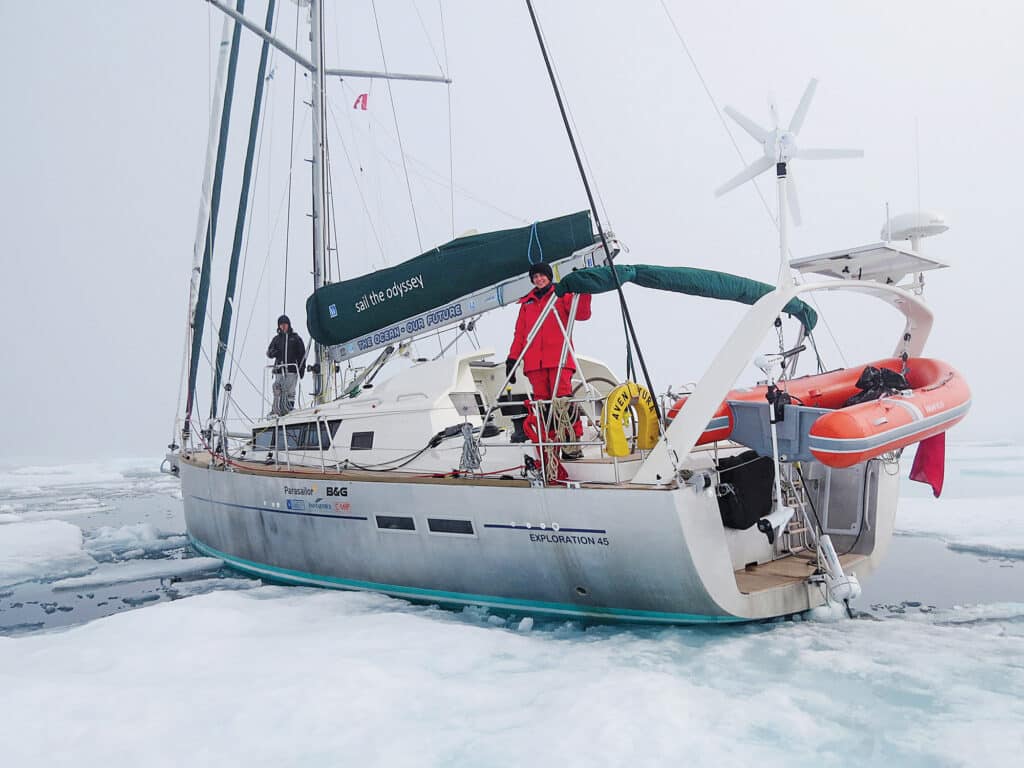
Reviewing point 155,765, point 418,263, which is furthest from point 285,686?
point 418,263

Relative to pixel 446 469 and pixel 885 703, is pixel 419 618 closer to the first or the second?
pixel 446 469

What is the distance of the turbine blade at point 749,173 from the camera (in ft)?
16.8

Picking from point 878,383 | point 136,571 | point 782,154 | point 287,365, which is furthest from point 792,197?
point 136,571

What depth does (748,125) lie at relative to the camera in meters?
5.18

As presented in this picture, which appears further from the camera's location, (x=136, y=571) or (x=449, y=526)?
(x=136, y=571)

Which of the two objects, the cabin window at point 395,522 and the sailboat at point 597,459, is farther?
the cabin window at point 395,522

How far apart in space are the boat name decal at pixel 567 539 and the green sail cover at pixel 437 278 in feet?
8.31

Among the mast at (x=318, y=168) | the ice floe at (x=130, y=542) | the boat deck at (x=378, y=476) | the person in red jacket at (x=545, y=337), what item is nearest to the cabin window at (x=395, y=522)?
the boat deck at (x=378, y=476)

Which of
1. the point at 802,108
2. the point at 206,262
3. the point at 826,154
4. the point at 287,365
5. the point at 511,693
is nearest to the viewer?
the point at 511,693

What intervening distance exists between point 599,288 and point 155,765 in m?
4.03

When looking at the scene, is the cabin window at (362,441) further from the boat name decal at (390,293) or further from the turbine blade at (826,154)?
the turbine blade at (826,154)

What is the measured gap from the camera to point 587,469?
5.50 metres

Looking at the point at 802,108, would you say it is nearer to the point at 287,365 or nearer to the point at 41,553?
the point at 287,365

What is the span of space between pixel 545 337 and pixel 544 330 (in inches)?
2.3
